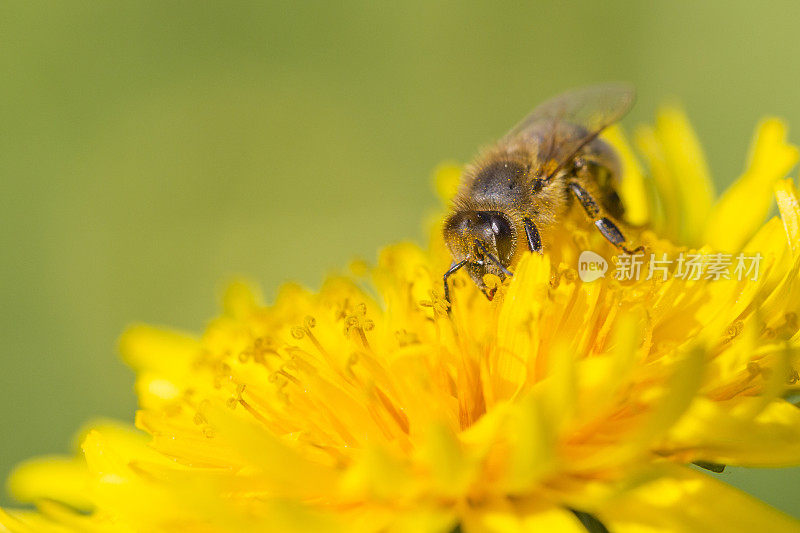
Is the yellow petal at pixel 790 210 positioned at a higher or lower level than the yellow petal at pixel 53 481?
lower

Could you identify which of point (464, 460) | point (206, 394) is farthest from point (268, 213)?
point (464, 460)

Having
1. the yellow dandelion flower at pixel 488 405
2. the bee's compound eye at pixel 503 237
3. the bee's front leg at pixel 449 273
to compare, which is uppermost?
the bee's compound eye at pixel 503 237

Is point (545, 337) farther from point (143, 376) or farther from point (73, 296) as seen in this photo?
point (73, 296)

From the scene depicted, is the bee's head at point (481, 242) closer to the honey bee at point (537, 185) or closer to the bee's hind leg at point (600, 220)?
the honey bee at point (537, 185)

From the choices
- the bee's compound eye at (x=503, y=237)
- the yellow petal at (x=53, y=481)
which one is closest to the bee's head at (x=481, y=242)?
the bee's compound eye at (x=503, y=237)

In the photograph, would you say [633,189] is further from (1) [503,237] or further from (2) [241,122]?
(2) [241,122]
